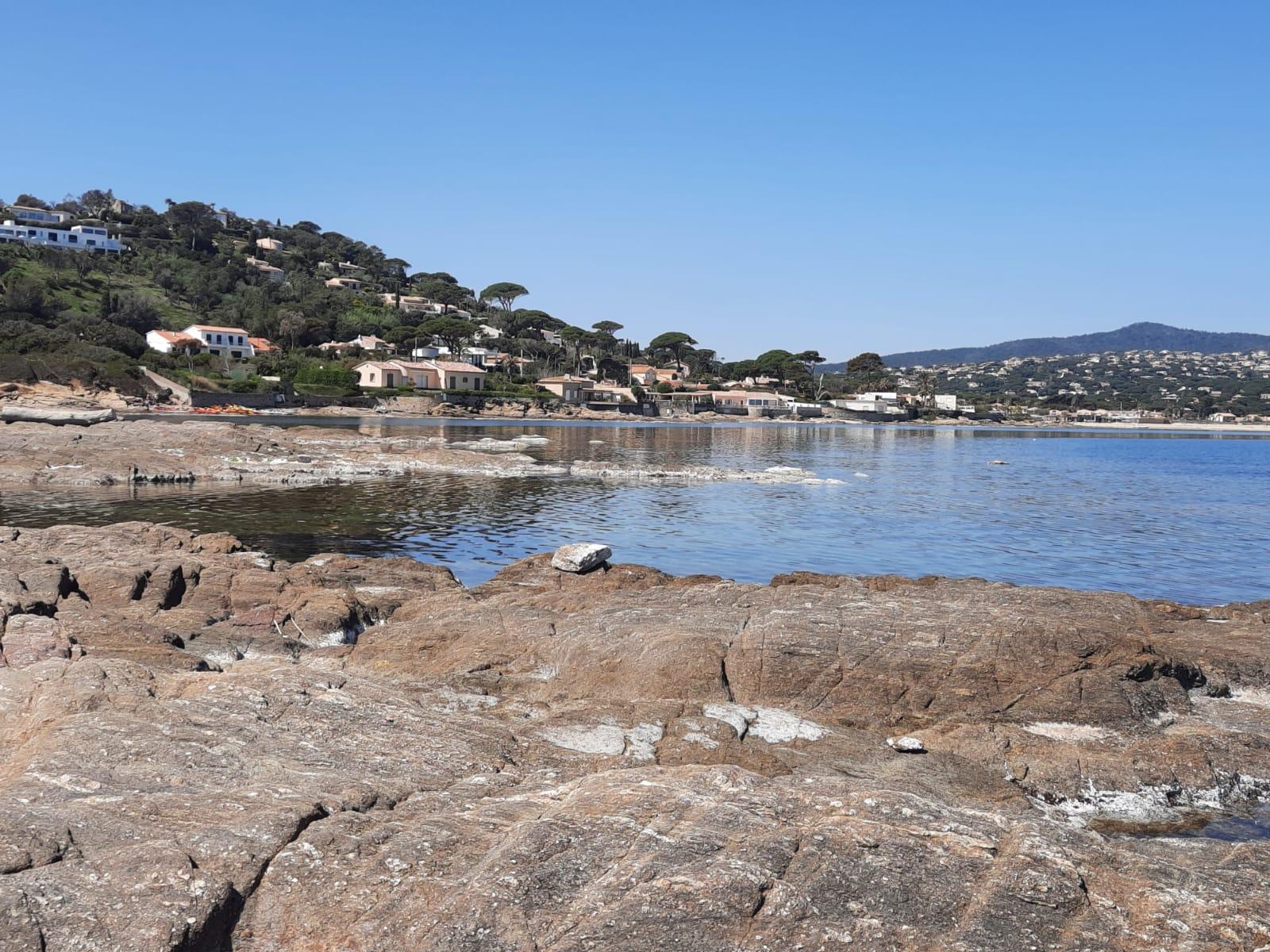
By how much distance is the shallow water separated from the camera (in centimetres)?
2630

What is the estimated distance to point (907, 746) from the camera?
35.8ft

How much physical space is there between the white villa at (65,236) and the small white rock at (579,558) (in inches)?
6998

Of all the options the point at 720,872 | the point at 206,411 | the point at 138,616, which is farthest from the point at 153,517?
the point at 206,411

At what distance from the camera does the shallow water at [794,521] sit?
86.3 ft

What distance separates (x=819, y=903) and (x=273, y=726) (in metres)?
5.93

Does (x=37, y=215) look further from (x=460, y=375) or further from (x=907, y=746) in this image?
(x=907, y=746)

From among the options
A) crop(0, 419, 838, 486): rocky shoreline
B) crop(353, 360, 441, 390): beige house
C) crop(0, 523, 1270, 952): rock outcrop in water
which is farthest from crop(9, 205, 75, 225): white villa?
crop(0, 523, 1270, 952): rock outcrop in water

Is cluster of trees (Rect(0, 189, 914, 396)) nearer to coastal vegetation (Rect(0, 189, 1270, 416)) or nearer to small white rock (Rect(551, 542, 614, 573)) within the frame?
coastal vegetation (Rect(0, 189, 1270, 416))

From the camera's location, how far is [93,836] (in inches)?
250

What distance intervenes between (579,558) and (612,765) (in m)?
10.9

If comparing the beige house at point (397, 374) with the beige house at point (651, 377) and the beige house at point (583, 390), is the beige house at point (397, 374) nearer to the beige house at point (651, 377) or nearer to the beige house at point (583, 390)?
the beige house at point (583, 390)

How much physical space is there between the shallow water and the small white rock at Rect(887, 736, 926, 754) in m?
13.5

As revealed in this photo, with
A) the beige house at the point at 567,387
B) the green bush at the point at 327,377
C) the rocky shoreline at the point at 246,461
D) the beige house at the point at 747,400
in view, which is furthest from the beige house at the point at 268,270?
the rocky shoreline at the point at 246,461

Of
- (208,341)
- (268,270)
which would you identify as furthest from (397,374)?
(268,270)
